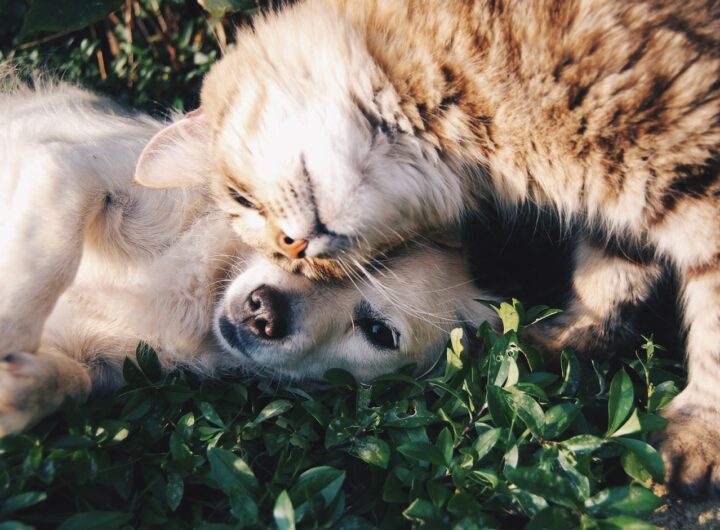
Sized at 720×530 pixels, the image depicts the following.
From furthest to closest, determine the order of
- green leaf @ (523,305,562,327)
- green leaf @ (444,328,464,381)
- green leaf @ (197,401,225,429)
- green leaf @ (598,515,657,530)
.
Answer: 1. green leaf @ (523,305,562,327)
2. green leaf @ (444,328,464,381)
3. green leaf @ (197,401,225,429)
4. green leaf @ (598,515,657,530)

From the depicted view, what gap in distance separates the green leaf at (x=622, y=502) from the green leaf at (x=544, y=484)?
57 millimetres

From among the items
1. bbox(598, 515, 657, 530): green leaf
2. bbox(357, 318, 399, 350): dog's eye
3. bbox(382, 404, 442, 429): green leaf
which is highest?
bbox(598, 515, 657, 530): green leaf

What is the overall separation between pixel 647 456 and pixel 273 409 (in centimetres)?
107

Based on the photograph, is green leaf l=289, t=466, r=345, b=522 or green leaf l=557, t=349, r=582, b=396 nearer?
green leaf l=289, t=466, r=345, b=522

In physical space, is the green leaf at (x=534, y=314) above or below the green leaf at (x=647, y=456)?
above

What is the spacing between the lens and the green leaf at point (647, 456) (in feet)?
5.97

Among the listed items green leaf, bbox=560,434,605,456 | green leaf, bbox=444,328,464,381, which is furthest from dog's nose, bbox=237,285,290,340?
green leaf, bbox=560,434,605,456

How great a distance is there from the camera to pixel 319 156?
2117 mm

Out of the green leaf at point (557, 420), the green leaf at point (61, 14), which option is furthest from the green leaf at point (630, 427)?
the green leaf at point (61, 14)

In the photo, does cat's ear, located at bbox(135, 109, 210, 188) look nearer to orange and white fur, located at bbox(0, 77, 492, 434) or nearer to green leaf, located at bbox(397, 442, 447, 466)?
orange and white fur, located at bbox(0, 77, 492, 434)

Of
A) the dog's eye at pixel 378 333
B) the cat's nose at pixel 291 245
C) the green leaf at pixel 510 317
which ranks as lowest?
the dog's eye at pixel 378 333

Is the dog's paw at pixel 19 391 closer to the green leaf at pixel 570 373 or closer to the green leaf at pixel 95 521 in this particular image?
the green leaf at pixel 95 521

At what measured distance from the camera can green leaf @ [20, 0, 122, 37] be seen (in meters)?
2.86

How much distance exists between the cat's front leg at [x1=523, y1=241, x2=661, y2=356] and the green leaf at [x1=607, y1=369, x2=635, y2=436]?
50cm
